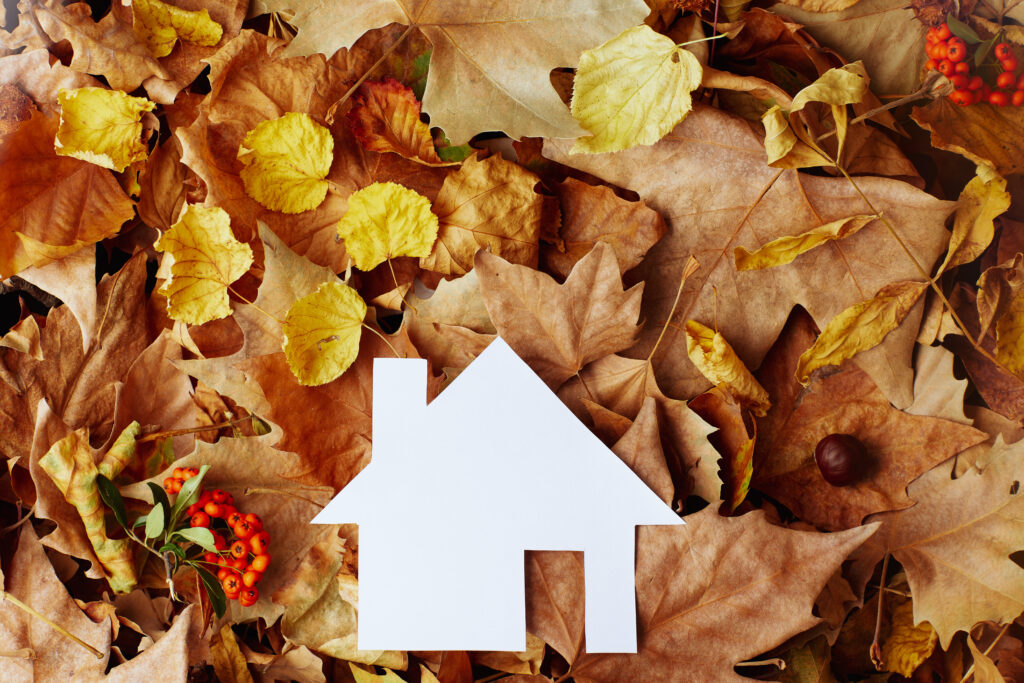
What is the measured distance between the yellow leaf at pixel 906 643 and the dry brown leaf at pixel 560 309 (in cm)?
49

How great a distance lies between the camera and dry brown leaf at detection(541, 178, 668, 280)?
90cm

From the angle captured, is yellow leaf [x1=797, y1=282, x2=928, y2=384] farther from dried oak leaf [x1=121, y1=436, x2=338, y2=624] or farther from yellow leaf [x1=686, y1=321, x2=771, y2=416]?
dried oak leaf [x1=121, y1=436, x2=338, y2=624]

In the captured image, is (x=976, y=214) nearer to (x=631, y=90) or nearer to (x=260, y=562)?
(x=631, y=90)

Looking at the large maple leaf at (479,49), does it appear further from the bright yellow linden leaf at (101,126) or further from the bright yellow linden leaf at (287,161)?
the bright yellow linden leaf at (101,126)

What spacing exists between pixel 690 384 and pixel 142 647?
76cm

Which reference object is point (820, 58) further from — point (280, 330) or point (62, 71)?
point (62, 71)

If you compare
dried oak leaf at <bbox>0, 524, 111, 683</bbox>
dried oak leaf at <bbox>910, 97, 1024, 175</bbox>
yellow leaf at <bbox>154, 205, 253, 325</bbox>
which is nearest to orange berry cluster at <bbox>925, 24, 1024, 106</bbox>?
dried oak leaf at <bbox>910, 97, 1024, 175</bbox>

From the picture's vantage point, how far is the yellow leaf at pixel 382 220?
0.92 meters

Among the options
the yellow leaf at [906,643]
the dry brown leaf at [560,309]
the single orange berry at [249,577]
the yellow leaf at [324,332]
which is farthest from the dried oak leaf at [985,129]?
the single orange berry at [249,577]

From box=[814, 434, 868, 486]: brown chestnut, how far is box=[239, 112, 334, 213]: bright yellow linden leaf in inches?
28.1

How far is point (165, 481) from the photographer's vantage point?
903 millimetres

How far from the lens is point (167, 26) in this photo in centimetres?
94

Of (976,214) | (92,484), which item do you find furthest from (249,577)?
(976,214)

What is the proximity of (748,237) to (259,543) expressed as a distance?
Answer: 71cm
